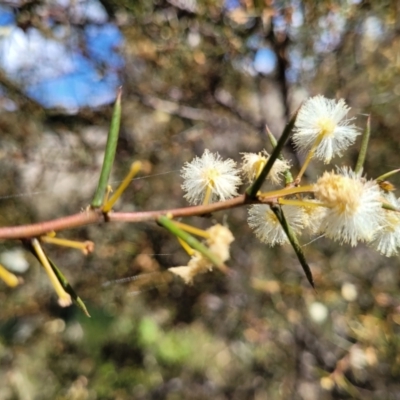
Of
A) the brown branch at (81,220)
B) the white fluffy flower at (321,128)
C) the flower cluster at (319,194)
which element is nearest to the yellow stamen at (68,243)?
the brown branch at (81,220)

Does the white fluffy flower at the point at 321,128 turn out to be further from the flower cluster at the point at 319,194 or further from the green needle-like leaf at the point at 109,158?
the green needle-like leaf at the point at 109,158

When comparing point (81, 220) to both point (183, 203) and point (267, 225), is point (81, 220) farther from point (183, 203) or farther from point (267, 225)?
point (183, 203)

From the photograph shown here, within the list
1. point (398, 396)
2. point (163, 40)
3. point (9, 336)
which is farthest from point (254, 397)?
point (163, 40)

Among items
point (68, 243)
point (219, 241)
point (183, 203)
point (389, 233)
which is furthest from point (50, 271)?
point (183, 203)

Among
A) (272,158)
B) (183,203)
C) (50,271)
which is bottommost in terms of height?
(183,203)

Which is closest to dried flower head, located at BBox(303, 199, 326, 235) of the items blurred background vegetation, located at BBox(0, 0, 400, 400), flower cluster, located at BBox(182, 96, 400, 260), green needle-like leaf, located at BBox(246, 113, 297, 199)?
flower cluster, located at BBox(182, 96, 400, 260)

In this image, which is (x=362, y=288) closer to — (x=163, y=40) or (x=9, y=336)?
(x=163, y=40)
